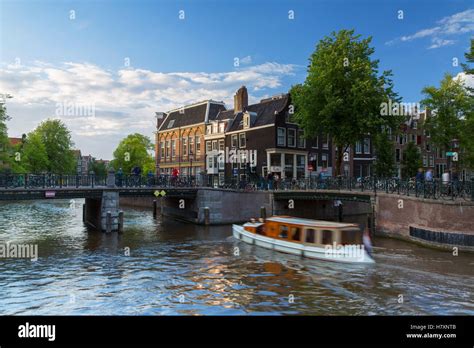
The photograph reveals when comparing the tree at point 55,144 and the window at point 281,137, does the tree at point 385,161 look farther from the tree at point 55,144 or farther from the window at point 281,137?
the tree at point 55,144

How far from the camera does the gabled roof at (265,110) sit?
50094 mm

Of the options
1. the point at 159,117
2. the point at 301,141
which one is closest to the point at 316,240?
the point at 301,141

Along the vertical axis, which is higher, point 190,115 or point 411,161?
point 190,115

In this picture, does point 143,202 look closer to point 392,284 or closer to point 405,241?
point 405,241

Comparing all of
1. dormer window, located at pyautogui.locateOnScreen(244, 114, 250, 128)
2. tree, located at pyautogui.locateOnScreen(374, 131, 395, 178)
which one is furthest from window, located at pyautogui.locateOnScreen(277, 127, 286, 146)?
tree, located at pyautogui.locateOnScreen(374, 131, 395, 178)

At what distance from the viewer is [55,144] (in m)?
74.4

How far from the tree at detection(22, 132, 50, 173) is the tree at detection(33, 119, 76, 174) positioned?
303 centimetres

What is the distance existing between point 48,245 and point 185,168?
38058mm

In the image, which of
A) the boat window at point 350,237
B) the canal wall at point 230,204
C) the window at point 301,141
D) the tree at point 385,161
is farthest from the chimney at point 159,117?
the boat window at point 350,237

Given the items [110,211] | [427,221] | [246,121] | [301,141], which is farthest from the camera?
[246,121]

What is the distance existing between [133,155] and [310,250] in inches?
2714

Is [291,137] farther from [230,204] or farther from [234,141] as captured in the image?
[230,204]

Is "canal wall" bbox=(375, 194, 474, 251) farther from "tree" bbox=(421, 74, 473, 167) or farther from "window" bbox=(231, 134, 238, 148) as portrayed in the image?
"window" bbox=(231, 134, 238, 148)

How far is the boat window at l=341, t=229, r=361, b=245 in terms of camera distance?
21.2 meters
